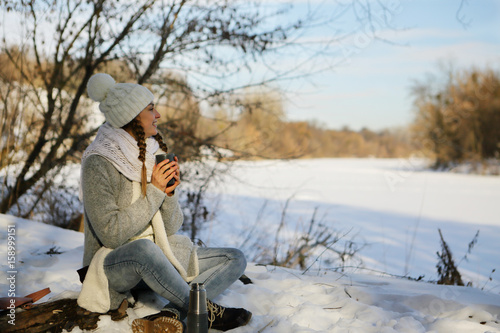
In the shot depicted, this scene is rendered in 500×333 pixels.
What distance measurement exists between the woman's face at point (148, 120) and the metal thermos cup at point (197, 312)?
89cm

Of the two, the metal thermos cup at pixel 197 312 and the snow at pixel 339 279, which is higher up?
the metal thermos cup at pixel 197 312

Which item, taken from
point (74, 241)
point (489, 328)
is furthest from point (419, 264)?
point (74, 241)

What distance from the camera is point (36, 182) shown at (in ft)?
18.1

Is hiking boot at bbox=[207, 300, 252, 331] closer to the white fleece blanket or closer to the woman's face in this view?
the white fleece blanket

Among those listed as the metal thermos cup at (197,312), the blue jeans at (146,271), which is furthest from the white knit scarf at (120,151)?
the metal thermos cup at (197,312)

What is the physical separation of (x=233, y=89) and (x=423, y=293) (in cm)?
325

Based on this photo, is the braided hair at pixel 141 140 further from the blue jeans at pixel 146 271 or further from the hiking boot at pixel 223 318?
the hiking boot at pixel 223 318

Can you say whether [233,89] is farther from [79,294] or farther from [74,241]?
[79,294]

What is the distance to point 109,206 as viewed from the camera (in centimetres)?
227

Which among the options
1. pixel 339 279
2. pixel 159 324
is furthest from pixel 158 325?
pixel 339 279

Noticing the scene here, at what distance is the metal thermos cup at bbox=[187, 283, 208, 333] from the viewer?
218cm

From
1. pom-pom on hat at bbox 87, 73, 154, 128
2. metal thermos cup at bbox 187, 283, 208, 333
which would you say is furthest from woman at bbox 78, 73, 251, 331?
metal thermos cup at bbox 187, 283, 208, 333

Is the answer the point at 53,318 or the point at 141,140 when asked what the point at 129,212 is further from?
the point at 53,318

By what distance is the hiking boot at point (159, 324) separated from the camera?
2260mm
